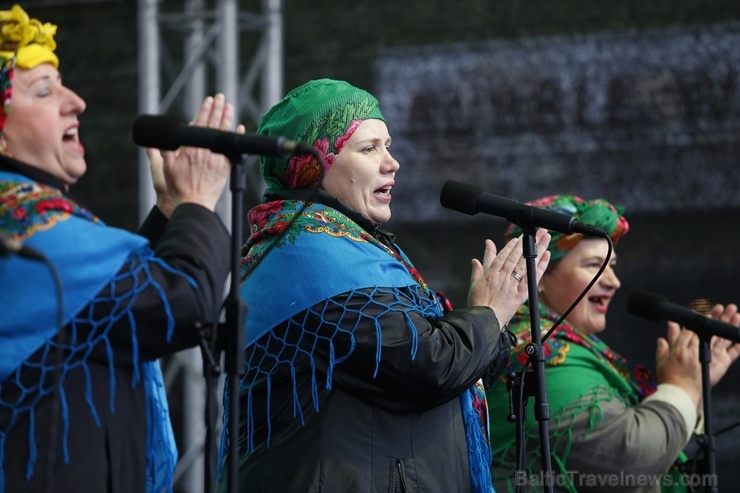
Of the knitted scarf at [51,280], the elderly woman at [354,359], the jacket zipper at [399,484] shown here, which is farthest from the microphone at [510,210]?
the knitted scarf at [51,280]

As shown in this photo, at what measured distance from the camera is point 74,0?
234 inches

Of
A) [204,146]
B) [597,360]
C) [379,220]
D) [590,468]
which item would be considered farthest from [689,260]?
[204,146]

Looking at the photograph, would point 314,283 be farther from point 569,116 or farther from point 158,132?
point 569,116

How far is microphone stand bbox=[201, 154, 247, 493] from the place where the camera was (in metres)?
2.03

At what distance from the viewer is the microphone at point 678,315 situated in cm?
344

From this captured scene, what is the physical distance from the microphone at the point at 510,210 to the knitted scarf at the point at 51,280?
2.97 feet

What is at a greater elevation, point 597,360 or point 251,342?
point 251,342

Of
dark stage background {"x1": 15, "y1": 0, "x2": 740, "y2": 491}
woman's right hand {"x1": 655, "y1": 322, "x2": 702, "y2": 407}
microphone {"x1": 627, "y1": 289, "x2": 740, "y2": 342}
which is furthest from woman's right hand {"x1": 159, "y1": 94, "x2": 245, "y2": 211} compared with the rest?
dark stage background {"x1": 15, "y1": 0, "x2": 740, "y2": 491}

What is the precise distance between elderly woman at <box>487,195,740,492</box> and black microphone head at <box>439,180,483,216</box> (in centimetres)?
84

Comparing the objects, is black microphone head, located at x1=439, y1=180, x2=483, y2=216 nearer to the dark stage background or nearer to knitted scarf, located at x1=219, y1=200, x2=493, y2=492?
knitted scarf, located at x1=219, y1=200, x2=493, y2=492

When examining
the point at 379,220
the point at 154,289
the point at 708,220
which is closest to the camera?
the point at 154,289

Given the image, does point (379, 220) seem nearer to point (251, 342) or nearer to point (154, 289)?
point (251, 342)

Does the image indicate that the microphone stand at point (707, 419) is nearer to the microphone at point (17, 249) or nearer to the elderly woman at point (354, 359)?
the elderly woman at point (354, 359)

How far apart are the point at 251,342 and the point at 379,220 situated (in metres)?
0.48
